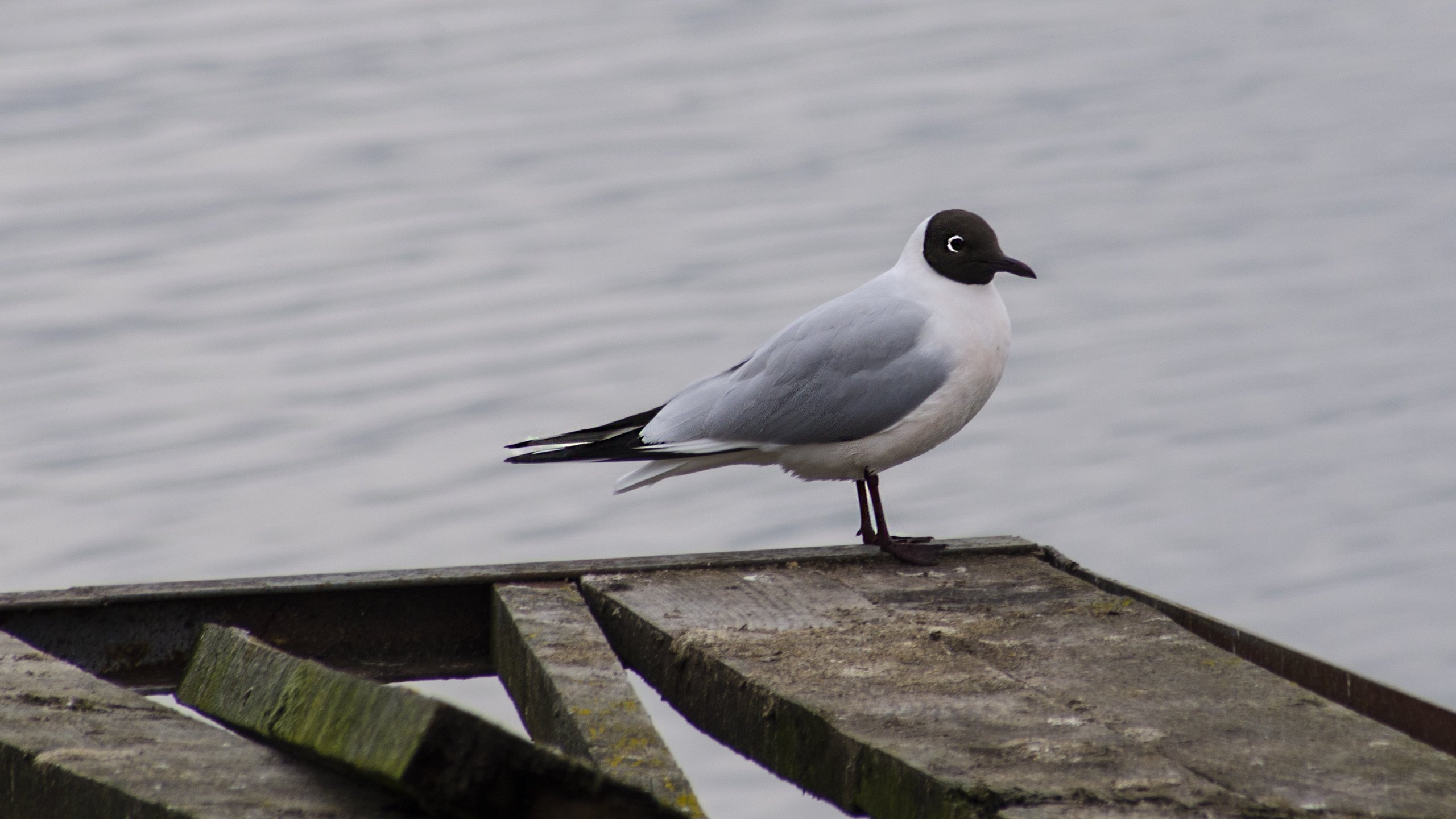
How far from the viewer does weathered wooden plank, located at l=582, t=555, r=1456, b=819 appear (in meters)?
2.67

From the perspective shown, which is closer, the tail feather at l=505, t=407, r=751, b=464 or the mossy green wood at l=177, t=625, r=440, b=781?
the mossy green wood at l=177, t=625, r=440, b=781

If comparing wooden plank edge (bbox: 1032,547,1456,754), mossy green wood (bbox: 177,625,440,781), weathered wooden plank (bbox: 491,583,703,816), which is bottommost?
wooden plank edge (bbox: 1032,547,1456,754)

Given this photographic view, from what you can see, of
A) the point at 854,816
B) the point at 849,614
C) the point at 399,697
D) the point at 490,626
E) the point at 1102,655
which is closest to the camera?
the point at 399,697

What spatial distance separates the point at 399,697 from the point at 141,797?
654 millimetres

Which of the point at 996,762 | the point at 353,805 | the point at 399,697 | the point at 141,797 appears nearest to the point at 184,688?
the point at 141,797

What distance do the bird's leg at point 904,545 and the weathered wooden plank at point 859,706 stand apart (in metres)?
0.27

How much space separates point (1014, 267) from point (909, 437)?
50cm

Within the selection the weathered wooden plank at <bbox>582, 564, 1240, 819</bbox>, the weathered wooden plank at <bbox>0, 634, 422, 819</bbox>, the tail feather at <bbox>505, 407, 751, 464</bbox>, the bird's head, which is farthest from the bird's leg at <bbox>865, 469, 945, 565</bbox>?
the weathered wooden plank at <bbox>0, 634, 422, 819</bbox>

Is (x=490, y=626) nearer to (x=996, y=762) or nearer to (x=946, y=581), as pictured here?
(x=946, y=581)

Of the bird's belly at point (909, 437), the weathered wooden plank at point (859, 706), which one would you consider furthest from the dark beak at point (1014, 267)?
the weathered wooden plank at point (859, 706)

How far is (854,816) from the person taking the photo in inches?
117

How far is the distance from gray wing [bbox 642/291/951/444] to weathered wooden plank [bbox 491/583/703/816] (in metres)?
0.77

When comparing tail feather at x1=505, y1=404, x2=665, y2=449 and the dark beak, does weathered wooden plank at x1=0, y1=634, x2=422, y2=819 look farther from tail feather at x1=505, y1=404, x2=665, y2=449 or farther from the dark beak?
the dark beak

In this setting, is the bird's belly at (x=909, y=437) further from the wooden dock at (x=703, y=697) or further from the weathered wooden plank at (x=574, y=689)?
the weathered wooden plank at (x=574, y=689)
